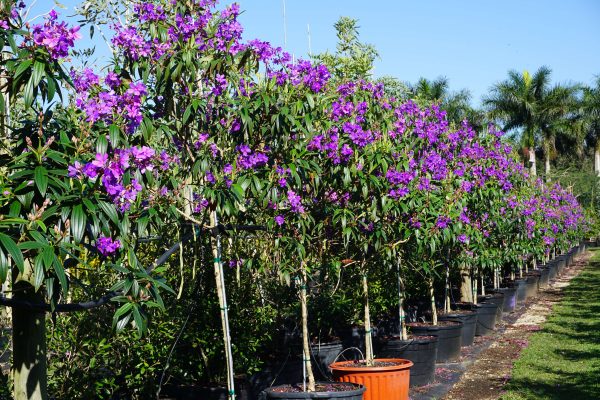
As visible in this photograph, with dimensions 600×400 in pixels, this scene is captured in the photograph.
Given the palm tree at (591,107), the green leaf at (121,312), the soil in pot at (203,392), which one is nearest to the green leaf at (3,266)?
the green leaf at (121,312)

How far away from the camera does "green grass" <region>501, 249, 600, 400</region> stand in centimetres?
667

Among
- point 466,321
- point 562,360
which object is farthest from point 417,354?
point 466,321

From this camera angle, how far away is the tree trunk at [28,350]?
2.66 m

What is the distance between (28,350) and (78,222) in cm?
83

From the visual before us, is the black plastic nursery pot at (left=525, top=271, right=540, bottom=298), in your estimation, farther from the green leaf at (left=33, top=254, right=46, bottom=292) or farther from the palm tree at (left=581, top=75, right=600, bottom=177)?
the palm tree at (left=581, top=75, right=600, bottom=177)

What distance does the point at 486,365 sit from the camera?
834 centimetres

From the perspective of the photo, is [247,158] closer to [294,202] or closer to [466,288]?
[294,202]

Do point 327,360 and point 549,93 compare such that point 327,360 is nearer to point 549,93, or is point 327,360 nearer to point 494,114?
point 494,114

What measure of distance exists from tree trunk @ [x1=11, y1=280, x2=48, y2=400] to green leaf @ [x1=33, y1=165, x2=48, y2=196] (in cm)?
62

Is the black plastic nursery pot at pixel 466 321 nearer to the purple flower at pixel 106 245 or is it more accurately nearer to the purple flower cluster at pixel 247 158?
the purple flower cluster at pixel 247 158

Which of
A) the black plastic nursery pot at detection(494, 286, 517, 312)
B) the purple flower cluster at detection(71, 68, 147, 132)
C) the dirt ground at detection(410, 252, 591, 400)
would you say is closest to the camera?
the purple flower cluster at detection(71, 68, 147, 132)

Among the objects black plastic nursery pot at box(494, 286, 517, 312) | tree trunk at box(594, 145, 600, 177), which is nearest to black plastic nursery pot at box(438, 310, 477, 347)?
black plastic nursery pot at box(494, 286, 517, 312)

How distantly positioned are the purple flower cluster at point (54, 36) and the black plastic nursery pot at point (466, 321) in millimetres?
7316

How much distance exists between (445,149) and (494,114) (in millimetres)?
28491
